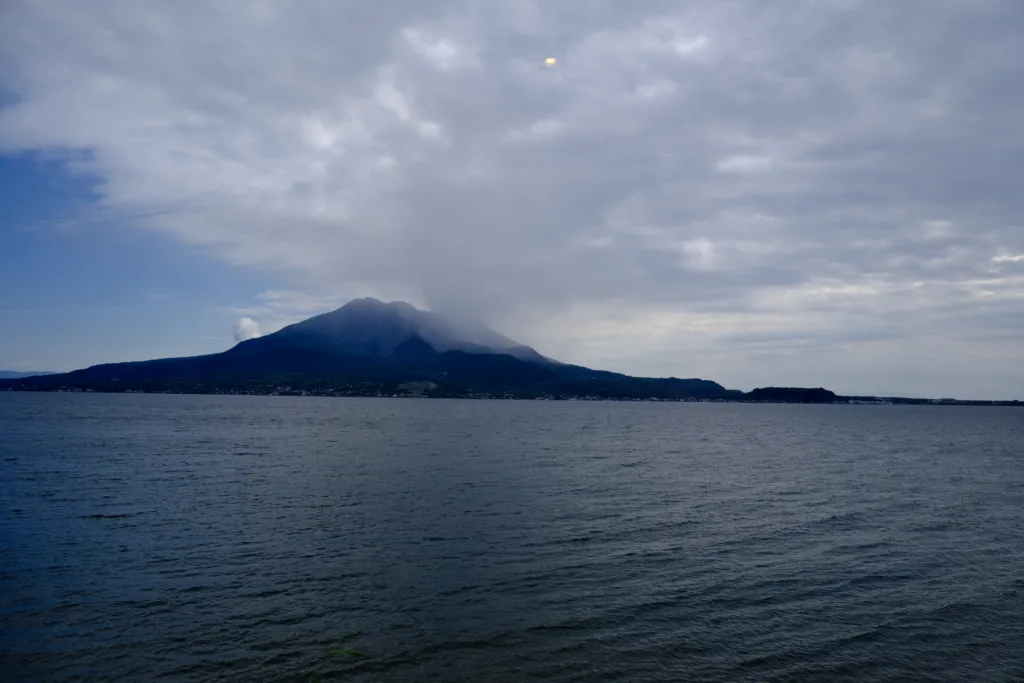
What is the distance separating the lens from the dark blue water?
1003 inches

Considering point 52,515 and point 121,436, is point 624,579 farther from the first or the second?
point 121,436

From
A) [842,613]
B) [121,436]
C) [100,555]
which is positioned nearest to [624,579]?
[842,613]

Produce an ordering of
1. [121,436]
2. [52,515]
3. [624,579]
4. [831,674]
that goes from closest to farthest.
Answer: [831,674] → [624,579] → [52,515] → [121,436]

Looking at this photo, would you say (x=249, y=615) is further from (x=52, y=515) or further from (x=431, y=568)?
(x=52, y=515)

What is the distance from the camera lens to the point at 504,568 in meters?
37.7

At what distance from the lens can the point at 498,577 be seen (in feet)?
118

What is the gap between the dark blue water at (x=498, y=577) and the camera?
25484 millimetres

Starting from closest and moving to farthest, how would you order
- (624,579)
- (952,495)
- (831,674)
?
(831,674) → (624,579) → (952,495)

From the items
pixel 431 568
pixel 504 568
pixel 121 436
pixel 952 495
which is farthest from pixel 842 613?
pixel 121 436

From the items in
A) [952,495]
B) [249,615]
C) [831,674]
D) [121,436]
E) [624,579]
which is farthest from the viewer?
[121,436]

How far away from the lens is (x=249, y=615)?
96.4ft

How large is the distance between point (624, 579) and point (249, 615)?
68.6ft

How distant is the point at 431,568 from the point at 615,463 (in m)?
60.7

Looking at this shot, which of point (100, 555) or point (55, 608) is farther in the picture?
point (100, 555)
